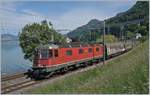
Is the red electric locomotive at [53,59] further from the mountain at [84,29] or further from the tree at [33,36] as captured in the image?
the mountain at [84,29]

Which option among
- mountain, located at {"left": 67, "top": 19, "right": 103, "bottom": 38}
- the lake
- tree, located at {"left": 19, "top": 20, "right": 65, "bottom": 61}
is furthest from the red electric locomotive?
mountain, located at {"left": 67, "top": 19, "right": 103, "bottom": 38}

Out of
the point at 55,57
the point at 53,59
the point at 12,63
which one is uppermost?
the point at 55,57

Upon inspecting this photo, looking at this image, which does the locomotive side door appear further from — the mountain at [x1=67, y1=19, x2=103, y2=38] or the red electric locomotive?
the mountain at [x1=67, y1=19, x2=103, y2=38]

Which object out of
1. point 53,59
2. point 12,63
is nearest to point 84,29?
point 12,63

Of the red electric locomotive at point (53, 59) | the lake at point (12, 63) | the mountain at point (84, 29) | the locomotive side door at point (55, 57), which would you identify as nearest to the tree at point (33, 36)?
the lake at point (12, 63)

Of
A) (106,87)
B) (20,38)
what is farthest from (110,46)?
(106,87)

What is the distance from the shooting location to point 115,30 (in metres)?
126

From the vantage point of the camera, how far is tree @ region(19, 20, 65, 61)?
178ft

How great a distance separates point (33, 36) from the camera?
54500 mm

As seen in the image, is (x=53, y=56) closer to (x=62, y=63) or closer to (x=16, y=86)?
(x=62, y=63)

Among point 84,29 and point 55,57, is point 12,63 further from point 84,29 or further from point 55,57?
point 55,57

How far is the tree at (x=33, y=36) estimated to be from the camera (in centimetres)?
5422

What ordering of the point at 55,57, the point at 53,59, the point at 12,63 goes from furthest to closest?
the point at 12,63, the point at 55,57, the point at 53,59

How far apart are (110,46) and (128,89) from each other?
3733 cm
